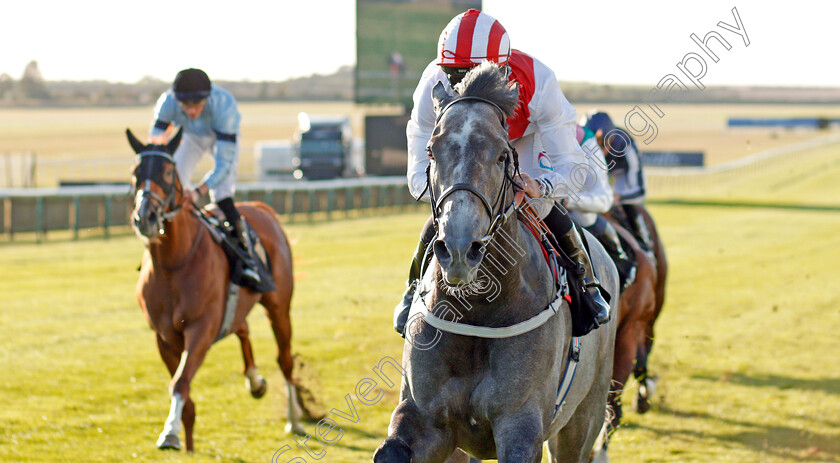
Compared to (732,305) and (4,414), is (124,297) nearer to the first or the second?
(4,414)

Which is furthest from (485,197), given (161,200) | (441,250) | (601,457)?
(161,200)

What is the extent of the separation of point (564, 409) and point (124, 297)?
1097cm

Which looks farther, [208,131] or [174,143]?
[208,131]

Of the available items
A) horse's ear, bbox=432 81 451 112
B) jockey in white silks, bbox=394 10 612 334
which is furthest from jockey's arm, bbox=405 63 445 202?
horse's ear, bbox=432 81 451 112

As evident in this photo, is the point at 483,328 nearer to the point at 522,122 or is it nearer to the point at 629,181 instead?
the point at 522,122

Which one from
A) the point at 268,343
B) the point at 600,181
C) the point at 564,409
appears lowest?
the point at 268,343

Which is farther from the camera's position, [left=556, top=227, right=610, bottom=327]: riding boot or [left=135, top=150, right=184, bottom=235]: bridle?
[left=135, top=150, right=184, bottom=235]: bridle

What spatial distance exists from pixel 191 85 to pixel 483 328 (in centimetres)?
402

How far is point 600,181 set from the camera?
5.57 metres

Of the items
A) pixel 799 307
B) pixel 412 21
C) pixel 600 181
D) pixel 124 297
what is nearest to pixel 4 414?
pixel 600 181

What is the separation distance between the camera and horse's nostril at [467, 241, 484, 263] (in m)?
2.74

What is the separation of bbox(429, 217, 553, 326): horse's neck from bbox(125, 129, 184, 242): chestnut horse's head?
2995 millimetres

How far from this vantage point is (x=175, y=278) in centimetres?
622

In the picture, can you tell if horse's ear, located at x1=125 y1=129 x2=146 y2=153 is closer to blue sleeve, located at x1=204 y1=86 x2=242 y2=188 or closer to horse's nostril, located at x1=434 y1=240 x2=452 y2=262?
blue sleeve, located at x1=204 y1=86 x2=242 y2=188
